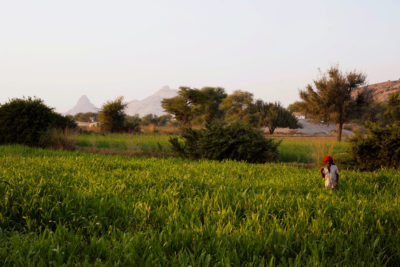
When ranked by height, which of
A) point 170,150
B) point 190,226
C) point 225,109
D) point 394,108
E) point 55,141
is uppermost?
point 225,109

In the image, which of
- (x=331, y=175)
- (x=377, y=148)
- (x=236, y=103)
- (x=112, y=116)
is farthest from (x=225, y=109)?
(x=331, y=175)

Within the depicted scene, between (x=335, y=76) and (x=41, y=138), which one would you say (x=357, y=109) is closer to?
(x=335, y=76)

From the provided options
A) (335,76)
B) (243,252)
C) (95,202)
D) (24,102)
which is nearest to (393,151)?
(243,252)

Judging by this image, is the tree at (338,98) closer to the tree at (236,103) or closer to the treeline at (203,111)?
the treeline at (203,111)

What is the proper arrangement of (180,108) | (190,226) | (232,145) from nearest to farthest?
(190,226), (232,145), (180,108)

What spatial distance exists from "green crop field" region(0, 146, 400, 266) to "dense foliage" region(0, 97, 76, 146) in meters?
10.4

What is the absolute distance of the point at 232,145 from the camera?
34.9 feet

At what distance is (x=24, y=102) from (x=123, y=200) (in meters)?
14.1

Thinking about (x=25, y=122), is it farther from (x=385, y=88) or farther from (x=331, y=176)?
(x=385, y=88)

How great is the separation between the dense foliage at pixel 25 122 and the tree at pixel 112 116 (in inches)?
542

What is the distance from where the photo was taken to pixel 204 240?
2719mm

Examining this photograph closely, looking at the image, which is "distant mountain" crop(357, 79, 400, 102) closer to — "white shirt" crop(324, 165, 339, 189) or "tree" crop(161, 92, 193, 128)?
"tree" crop(161, 92, 193, 128)

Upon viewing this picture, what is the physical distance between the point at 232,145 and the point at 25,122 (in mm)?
10854

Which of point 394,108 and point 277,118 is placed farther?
point 277,118
